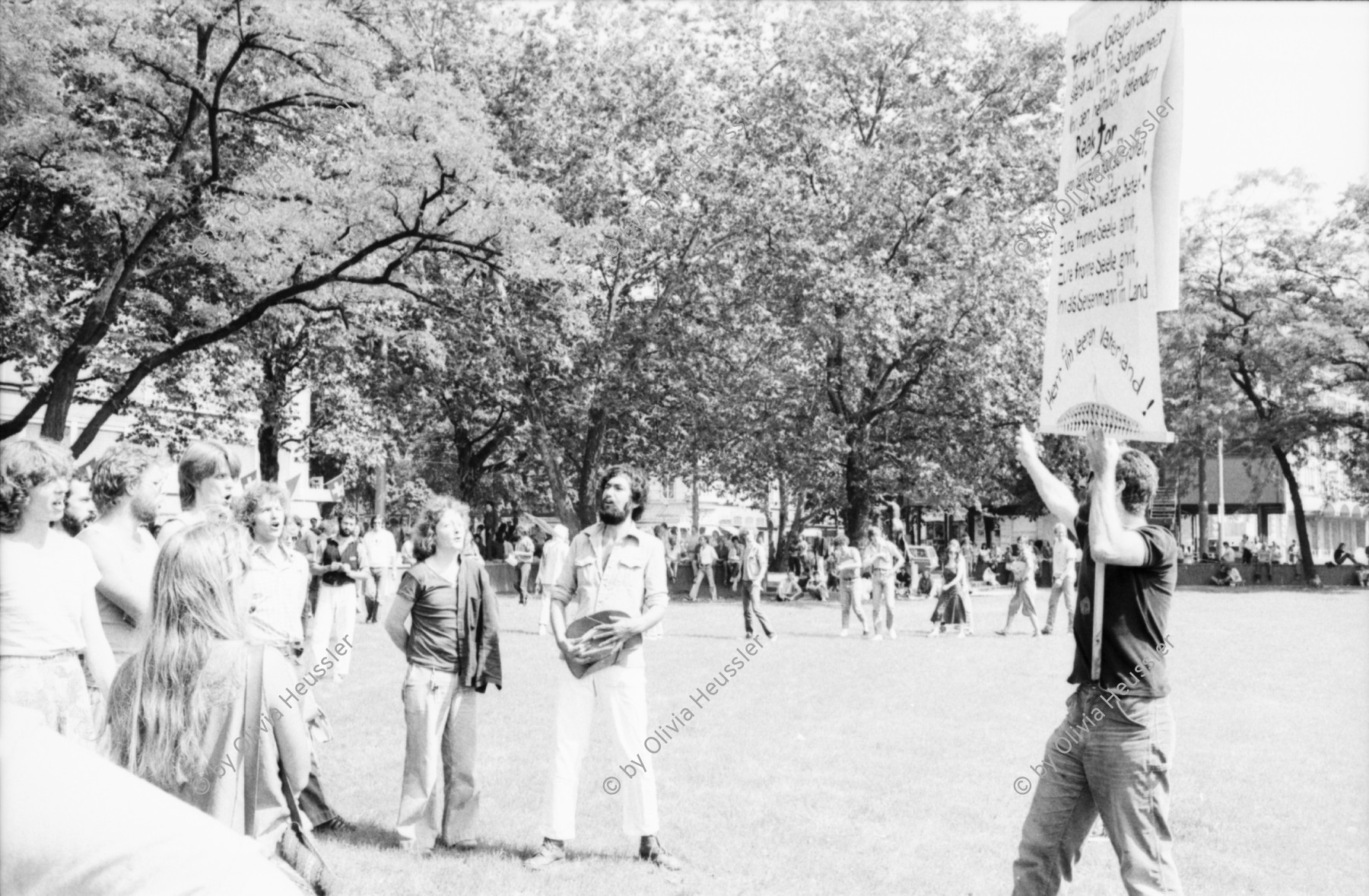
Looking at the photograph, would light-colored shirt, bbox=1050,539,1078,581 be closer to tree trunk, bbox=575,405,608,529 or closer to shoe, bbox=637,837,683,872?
shoe, bbox=637,837,683,872

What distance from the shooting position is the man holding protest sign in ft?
14.0

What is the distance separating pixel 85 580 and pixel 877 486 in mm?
30566

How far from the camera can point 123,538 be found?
5055 millimetres

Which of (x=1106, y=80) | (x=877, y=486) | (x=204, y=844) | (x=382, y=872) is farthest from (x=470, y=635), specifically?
(x=877, y=486)

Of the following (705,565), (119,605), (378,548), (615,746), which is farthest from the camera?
(705,565)

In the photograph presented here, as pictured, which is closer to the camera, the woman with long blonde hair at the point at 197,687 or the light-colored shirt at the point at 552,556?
the woman with long blonde hair at the point at 197,687

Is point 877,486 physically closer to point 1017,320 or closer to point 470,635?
point 1017,320

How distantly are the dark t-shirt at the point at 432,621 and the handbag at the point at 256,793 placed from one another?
2.97 m

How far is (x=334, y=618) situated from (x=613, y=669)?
23.4ft

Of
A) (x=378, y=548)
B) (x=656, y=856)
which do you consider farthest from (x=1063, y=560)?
(x=656, y=856)

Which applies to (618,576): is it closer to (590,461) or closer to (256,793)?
(256,793)

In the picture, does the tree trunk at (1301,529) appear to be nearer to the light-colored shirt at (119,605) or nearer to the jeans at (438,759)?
the jeans at (438,759)

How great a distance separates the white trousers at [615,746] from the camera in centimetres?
623

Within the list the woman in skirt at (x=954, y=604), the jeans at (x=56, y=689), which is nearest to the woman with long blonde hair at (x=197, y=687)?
the jeans at (x=56, y=689)
